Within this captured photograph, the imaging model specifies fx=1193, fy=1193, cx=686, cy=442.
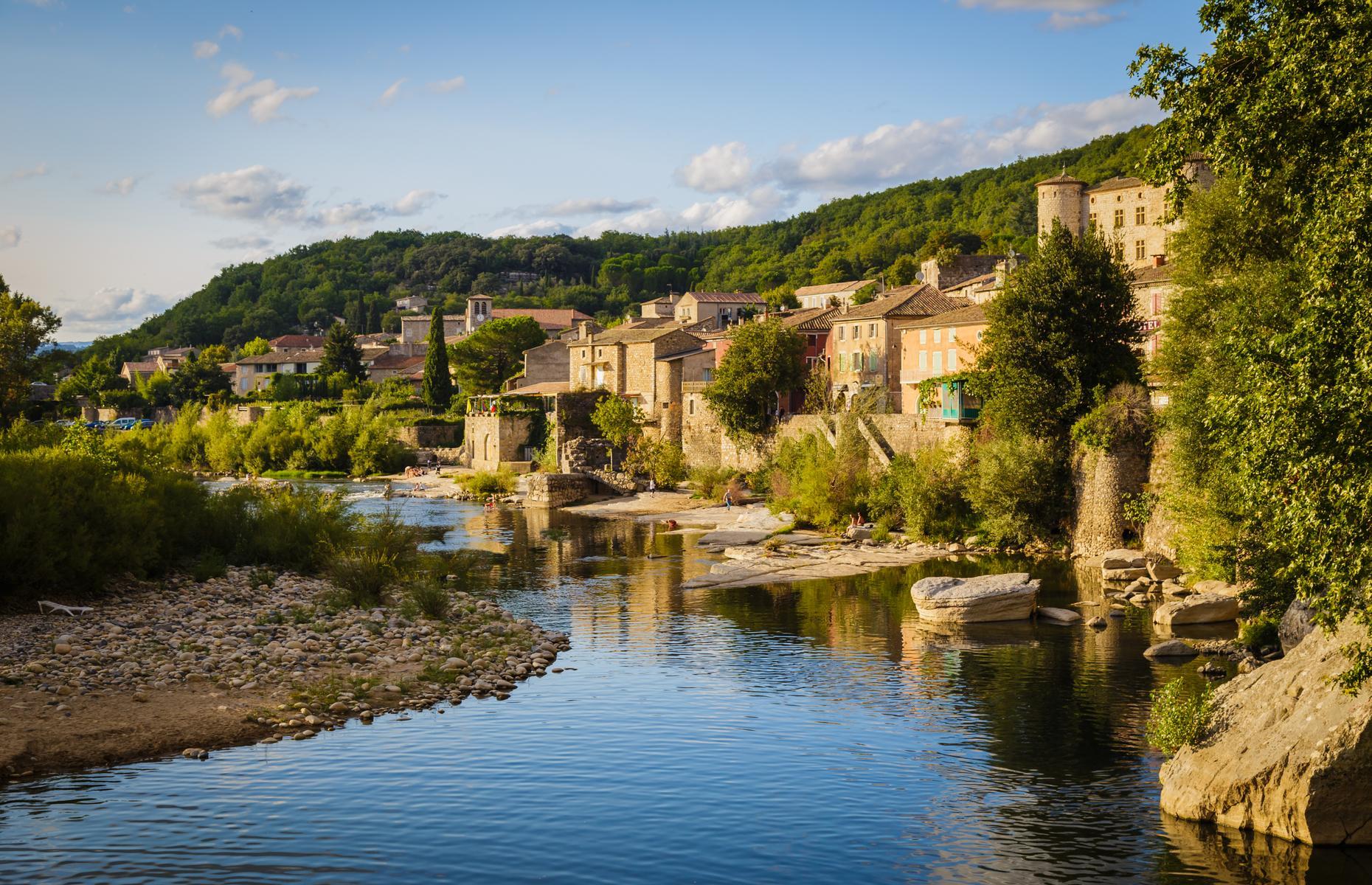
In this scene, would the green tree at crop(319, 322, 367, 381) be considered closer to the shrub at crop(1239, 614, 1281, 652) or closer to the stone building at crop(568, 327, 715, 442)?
the stone building at crop(568, 327, 715, 442)

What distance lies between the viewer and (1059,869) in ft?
47.3

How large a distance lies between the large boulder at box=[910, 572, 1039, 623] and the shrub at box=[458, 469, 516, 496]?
43.5 meters

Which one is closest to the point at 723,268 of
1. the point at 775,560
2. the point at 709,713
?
the point at 775,560

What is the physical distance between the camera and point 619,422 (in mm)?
72812

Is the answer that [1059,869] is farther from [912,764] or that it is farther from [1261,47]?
[1261,47]

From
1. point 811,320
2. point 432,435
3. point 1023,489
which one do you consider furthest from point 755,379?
point 432,435

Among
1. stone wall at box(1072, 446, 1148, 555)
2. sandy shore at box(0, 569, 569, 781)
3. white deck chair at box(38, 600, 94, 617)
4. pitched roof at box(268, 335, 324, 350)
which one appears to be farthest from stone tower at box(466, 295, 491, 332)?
white deck chair at box(38, 600, 94, 617)

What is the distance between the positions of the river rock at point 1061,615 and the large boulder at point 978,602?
14.0 inches

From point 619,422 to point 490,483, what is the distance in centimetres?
866

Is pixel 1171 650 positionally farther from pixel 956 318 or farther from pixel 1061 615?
pixel 956 318

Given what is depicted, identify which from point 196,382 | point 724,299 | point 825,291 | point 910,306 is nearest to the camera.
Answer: point 910,306

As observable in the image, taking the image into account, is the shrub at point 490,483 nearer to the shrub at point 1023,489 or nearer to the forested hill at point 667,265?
the shrub at point 1023,489

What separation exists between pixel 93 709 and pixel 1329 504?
18316 millimetres

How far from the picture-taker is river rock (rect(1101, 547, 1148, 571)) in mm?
36094
